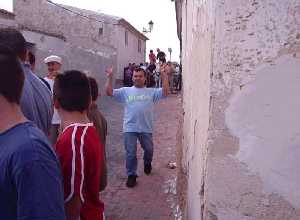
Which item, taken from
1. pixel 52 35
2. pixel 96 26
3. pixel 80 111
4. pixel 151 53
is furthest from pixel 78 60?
pixel 80 111

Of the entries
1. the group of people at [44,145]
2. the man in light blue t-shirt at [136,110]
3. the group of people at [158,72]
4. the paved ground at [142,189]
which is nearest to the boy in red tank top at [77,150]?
the group of people at [44,145]

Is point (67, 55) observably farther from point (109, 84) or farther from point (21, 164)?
point (21, 164)

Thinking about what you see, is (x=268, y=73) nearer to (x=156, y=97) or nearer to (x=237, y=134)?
(x=237, y=134)

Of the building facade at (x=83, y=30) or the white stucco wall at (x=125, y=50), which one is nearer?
the building facade at (x=83, y=30)

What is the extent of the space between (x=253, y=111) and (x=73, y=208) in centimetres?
103

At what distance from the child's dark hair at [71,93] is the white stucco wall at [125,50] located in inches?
913

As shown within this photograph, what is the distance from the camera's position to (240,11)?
220cm

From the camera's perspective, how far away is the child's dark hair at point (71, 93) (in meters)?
2.52

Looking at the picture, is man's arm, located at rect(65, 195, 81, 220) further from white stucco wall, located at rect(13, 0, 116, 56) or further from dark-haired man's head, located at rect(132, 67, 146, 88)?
white stucco wall, located at rect(13, 0, 116, 56)

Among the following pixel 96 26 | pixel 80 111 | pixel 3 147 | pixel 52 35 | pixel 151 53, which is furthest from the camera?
pixel 96 26

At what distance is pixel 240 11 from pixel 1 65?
1229 millimetres

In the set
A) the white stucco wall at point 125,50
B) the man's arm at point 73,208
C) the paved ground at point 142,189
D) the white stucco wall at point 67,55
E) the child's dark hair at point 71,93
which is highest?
the white stucco wall at point 125,50

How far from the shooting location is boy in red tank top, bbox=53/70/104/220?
2.24 m

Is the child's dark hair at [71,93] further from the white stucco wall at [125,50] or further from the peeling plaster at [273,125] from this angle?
the white stucco wall at [125,50]
